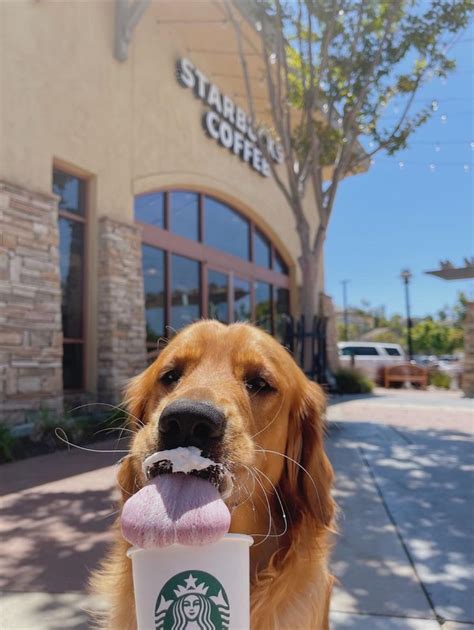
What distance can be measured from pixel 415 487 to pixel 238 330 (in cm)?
356

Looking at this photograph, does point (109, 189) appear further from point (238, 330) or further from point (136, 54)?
point (238, 330)

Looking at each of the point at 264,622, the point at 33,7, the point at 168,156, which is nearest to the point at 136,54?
the point at 168,156

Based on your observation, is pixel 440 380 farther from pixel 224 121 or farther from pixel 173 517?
pixel 173 517

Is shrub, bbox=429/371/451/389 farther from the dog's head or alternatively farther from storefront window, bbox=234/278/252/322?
the dog's head

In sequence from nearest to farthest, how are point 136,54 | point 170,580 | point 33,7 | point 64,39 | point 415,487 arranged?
point 170,580 → point 415,487 → point 33,7 → point 64,39 → point 136,54

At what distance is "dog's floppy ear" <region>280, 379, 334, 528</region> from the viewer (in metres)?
2.00

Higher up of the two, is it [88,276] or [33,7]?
[33,7]

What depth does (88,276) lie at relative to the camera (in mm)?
8227

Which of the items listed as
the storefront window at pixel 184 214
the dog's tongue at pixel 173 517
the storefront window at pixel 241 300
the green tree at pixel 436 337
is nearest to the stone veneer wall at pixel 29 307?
the storefront window at pixel 184 214

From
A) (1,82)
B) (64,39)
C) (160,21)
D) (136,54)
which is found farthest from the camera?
(160,21)

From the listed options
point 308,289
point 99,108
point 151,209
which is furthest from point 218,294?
point 99,108

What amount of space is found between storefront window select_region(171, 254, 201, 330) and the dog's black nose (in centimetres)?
892

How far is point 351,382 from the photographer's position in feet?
46.6

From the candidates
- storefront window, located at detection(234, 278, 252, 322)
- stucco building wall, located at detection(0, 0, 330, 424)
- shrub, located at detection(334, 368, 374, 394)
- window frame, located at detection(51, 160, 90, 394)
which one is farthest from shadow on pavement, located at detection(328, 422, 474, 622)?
shrub, located at detection(334, 368, 374, 394)
